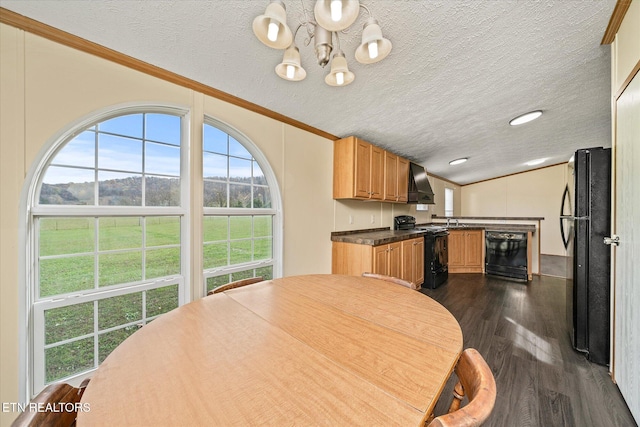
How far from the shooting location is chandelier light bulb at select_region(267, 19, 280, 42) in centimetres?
91

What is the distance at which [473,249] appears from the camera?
472cm

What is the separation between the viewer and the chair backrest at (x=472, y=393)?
1.67ft

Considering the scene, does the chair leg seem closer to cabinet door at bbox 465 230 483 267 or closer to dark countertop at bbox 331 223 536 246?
dark countertop at bbox 331 223 536 246

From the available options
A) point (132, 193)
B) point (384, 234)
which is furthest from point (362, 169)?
point (132, 193)

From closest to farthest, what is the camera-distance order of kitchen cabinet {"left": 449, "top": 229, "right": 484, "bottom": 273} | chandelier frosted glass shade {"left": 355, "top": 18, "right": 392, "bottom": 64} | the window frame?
chandelier frosted glass shade {"left": 355, "top": 18, "right": 392, "bottom": 64}, the window frame, kitchen cabinet {"left": 449, "top": 229, "right": 484, "bottom": 273}

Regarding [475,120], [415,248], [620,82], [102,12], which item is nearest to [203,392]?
[102,12]

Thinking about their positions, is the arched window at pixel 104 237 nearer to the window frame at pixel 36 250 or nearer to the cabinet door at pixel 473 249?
the window frame at pixel 36 250

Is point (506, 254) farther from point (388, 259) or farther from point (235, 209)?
point (235, 209)

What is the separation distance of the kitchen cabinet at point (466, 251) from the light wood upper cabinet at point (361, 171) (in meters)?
2.15

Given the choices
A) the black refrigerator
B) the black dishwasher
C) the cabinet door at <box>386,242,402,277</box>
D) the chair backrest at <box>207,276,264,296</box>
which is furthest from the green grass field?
the black dishwasher

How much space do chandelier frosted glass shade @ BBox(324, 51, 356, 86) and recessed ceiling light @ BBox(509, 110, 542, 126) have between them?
10.1ft

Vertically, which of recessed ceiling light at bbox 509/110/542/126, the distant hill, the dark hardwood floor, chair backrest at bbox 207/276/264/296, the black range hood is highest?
recessed ceiling light at bbox 509/110/542/126

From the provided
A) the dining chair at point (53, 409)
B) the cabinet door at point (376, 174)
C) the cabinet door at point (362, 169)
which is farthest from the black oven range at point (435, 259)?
the dining chair at point (53, 409)

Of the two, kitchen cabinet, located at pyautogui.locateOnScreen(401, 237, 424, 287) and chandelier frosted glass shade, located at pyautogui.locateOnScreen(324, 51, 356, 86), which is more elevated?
chandelier frosted glass shade, located at pyautogui.locateOnScreen(324, 51, 356, 86)
